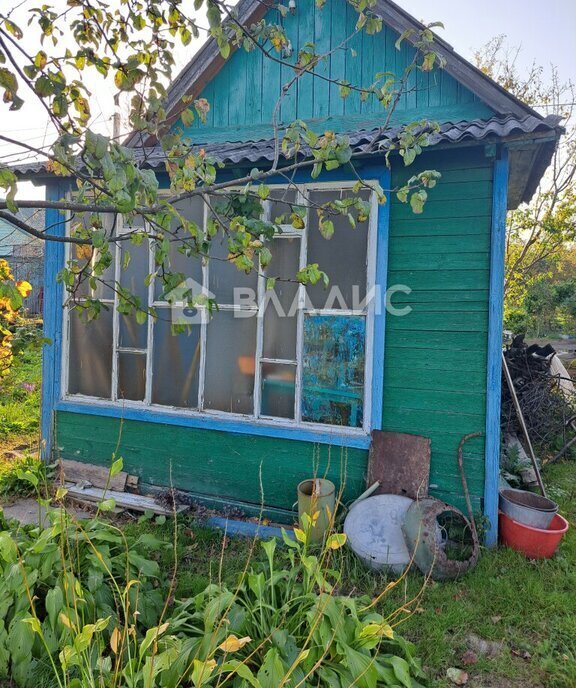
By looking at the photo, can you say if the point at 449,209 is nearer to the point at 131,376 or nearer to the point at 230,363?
the point at 230,363

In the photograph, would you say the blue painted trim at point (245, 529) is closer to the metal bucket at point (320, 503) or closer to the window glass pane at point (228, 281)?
the metal bucket at point (320, 503)

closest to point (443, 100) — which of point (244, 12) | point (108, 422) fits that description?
point (244, 12)

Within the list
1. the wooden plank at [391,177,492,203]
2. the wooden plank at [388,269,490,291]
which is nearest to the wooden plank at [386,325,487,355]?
the wooden plank at [388,269,490,291]

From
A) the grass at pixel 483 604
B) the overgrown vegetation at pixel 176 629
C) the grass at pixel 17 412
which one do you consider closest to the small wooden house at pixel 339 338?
the grass at pixel 483 604

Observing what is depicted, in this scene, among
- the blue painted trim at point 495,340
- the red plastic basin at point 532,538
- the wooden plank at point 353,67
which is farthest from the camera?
the wooden plank at point 353,67

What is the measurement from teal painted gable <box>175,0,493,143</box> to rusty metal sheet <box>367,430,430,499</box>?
313cm

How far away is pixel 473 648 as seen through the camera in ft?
8.41

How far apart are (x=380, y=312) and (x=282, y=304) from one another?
2.87 feet

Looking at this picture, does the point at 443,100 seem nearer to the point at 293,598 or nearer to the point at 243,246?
the point at 243,246

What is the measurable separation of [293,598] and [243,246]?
1840mm

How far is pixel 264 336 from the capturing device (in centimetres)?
403

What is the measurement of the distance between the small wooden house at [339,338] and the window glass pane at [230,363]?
0.05 ft

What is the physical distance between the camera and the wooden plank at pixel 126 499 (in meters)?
3.99

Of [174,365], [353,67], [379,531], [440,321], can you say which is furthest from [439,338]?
[353,67]
